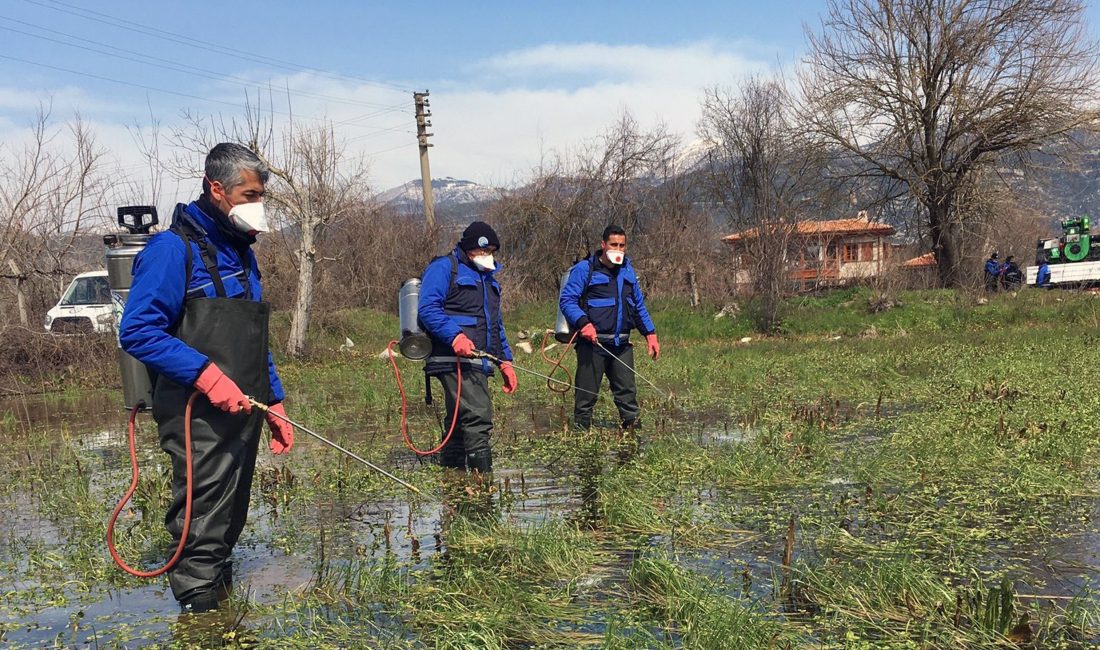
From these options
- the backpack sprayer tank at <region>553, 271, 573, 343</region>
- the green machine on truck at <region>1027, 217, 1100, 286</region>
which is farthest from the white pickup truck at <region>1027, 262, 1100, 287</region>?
the backpack sprayer tank at <region>553, 271, 573, 343</region>

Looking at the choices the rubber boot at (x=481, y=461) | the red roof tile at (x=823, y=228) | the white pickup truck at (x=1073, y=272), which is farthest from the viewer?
the white pickup truck at (x=1073, y=272)

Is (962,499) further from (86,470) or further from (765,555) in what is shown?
→ (86,470)

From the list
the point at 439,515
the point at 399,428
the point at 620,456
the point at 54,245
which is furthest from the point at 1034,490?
Answer: the point at 54,245

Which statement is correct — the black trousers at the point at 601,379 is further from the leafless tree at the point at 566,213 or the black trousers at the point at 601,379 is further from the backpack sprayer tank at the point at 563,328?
the leafless tree at the point at 566,213

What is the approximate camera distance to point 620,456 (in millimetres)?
7391

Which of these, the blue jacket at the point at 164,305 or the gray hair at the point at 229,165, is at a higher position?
the gray hair at the point at 229,165

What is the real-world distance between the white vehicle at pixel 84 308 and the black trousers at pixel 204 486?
14072 mm

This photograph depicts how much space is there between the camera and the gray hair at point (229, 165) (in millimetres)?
4074

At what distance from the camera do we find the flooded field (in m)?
3.61

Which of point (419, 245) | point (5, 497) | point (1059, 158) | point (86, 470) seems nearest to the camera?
point (5, 497)

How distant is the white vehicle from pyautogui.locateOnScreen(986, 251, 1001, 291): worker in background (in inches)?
854

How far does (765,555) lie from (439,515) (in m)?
2.20

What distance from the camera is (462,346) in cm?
627

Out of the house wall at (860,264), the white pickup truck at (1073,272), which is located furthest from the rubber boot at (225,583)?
the white pickup truck at (1073,272)
